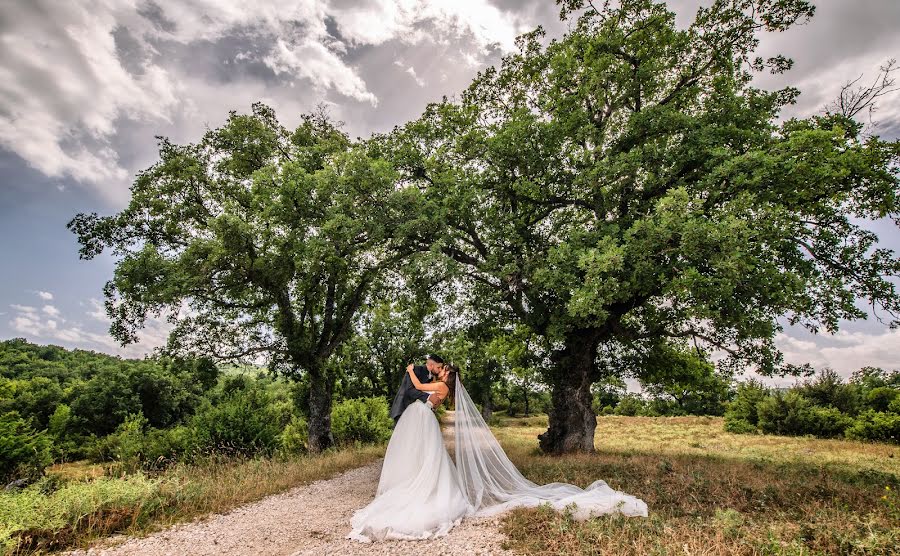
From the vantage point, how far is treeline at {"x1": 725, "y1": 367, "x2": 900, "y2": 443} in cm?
1902

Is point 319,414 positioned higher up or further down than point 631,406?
higher up

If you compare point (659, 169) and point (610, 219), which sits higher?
point (659, 169)

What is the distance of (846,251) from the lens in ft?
36.4

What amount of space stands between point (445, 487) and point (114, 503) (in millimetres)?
5362

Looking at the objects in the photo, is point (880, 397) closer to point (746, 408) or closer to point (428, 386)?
point (746, 408)

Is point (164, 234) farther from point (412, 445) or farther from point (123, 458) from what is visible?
point (412, 445)

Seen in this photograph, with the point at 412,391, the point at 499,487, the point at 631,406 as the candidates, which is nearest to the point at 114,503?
the point at 412,391

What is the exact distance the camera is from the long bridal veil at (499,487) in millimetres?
6438

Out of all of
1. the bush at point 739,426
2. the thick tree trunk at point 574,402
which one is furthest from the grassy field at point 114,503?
the bush at point 739,426

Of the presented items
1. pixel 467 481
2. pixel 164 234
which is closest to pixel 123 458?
pixel 164 234

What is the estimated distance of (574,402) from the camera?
44.8 ft

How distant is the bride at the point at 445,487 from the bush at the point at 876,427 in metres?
19.6

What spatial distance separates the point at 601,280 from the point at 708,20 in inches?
368

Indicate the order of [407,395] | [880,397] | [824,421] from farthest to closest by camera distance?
[824,421] → [880,397] → [407,395]
